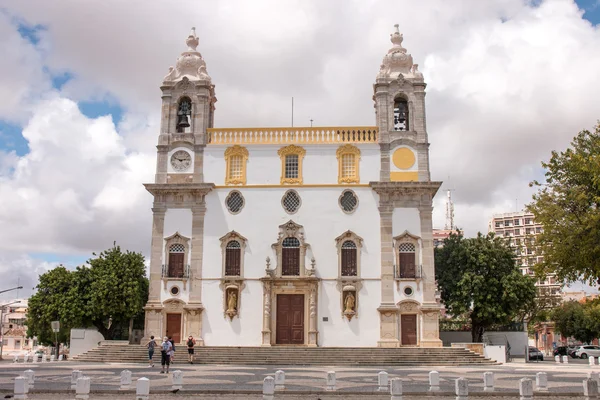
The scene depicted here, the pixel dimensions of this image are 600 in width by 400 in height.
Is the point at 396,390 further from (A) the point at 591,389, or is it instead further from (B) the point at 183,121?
(B) the point at 183,121

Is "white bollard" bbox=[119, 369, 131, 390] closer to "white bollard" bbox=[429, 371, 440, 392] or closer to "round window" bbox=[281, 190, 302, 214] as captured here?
"white bollard" bbox=[429, 371, 440, 392]

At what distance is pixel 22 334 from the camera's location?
9250cm

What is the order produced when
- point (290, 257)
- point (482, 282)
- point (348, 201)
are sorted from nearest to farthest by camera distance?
point (290, 257), point (348, 201), point (482, 282)

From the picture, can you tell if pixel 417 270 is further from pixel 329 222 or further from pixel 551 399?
A: pixel 551 399

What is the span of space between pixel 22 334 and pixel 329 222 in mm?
72612

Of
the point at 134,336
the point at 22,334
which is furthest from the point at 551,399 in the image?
the point at 22,334

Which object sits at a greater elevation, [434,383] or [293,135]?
[293,135]

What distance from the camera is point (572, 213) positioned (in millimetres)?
22484

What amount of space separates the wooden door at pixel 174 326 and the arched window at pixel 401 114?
1534 cm

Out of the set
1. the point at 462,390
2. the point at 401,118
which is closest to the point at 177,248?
the point at 401,118

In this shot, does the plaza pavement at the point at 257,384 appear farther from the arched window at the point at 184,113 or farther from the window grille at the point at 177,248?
the arched window at the point at 184,113

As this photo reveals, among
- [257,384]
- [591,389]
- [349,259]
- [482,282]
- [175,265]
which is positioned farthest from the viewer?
[482,282]

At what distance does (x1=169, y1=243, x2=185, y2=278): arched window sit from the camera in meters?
34.4

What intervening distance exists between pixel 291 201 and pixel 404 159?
6358mm
